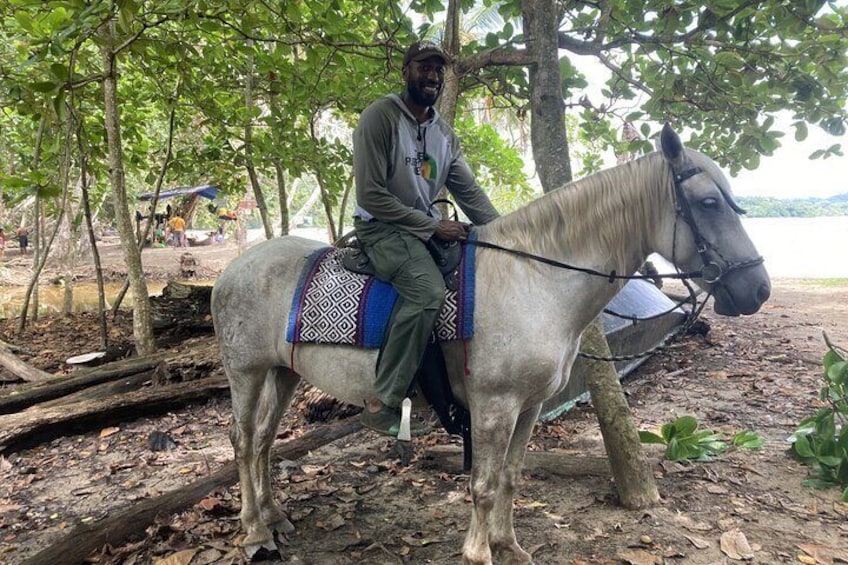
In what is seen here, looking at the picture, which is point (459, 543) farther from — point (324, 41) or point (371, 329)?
point (324, 41)

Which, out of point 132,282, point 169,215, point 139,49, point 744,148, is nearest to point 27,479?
point 132,282

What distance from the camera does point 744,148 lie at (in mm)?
4551

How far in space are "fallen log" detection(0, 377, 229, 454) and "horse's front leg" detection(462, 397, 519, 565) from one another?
4.13 metres

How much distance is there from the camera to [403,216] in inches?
111

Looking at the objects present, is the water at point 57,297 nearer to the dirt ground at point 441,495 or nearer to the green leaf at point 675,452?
the dirt ground at point 441,495

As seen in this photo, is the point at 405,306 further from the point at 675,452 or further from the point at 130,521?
the point at 675,452

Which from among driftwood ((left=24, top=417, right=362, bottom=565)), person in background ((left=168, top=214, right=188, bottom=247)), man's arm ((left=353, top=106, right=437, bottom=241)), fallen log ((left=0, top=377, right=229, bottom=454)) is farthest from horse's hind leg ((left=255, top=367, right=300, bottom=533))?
person in background ((left=168, top=214, right=188, bottom=247))

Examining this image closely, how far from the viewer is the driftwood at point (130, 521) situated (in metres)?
3.02

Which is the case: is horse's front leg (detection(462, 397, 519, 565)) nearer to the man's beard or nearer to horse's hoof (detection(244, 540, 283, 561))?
horse's hoof (detection(244, 540, 283, 561))

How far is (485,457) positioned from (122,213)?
611cm

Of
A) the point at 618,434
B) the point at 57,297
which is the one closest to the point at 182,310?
the point at 618,434

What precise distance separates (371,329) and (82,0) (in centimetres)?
272

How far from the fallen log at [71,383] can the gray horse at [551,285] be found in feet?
14.3

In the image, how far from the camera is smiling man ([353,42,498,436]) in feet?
8.86
